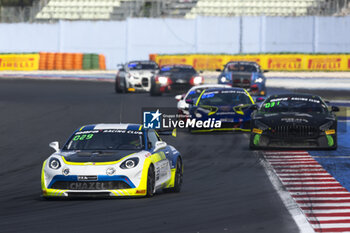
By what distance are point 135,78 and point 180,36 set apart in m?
26.5

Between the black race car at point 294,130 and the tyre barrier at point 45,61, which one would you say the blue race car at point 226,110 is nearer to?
the black race car at point 294,130

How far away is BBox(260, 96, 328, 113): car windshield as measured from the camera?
63.7ft

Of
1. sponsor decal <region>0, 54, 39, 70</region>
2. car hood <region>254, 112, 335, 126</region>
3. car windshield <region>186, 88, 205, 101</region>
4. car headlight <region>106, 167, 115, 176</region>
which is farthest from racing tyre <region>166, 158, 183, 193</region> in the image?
sponsor decal <region>0, 54, 39, 70</region>

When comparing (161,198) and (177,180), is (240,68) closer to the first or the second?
(177,180)

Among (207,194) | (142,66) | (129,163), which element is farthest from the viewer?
(142,66)

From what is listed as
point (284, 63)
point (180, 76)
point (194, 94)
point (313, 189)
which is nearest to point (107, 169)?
point (313, 189)

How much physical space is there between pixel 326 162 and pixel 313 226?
24.7ft

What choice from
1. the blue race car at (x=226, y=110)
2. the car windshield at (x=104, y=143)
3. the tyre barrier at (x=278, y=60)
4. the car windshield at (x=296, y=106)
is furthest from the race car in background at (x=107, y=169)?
the tyre barrier at (x=278, y=60)

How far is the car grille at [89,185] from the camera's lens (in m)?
11.4

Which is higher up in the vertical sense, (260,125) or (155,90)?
(260,125)

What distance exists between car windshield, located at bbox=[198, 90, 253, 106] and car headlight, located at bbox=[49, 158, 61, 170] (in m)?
10.8

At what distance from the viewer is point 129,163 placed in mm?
11586

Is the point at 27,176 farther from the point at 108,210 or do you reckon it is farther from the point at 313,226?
the point at 313,226

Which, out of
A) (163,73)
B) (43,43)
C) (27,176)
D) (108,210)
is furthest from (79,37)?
(108,210)
